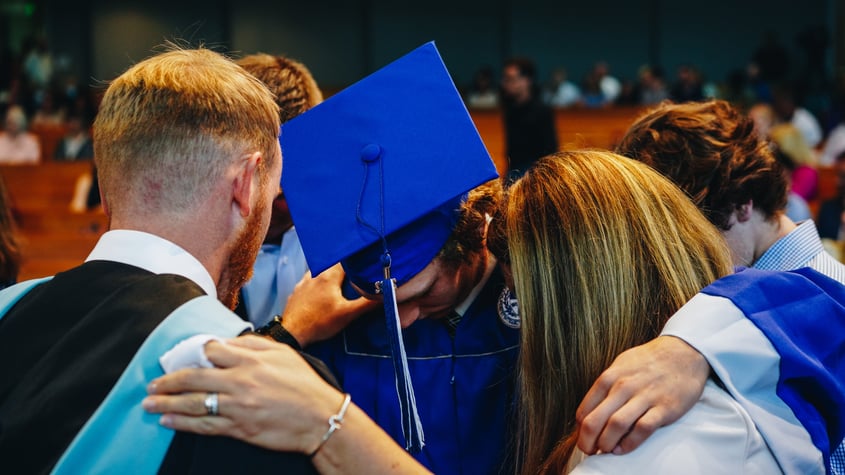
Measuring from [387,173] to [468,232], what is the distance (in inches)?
8.4

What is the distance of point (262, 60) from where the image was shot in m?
2.11

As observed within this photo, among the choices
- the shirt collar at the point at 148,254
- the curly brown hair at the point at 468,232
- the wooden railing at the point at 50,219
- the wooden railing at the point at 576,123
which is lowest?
the wooden railing at the point at 576,123

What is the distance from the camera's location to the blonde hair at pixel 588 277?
1.33 m

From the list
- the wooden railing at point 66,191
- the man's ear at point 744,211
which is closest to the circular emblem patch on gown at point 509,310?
the wooden railing at point 66,191

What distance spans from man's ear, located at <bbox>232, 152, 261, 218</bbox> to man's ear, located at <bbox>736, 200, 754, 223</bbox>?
107 centimetres

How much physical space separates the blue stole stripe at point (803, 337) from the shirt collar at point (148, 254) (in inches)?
29.2

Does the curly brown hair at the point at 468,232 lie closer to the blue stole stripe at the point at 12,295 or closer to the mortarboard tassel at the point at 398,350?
the mortarboard tassel at the point at 398,350

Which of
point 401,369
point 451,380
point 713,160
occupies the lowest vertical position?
point 451,380

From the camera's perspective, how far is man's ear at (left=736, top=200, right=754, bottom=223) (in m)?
1.80

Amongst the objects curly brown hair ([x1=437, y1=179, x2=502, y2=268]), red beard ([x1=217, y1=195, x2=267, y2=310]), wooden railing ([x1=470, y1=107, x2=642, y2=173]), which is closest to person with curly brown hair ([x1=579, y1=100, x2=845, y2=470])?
curly brown hair ([x1=437, y1=179, x2=502, y2=268])

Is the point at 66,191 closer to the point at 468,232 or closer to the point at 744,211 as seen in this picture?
the point at 468,232

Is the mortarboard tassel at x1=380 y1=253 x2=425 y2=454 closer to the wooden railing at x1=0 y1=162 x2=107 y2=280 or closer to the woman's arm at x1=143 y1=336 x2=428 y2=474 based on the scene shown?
the woman's arm at x1=143 y1=336 x2=428 y2=474

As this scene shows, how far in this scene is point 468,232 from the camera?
1662 millimetres

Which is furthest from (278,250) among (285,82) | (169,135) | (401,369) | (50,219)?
(50,219)
